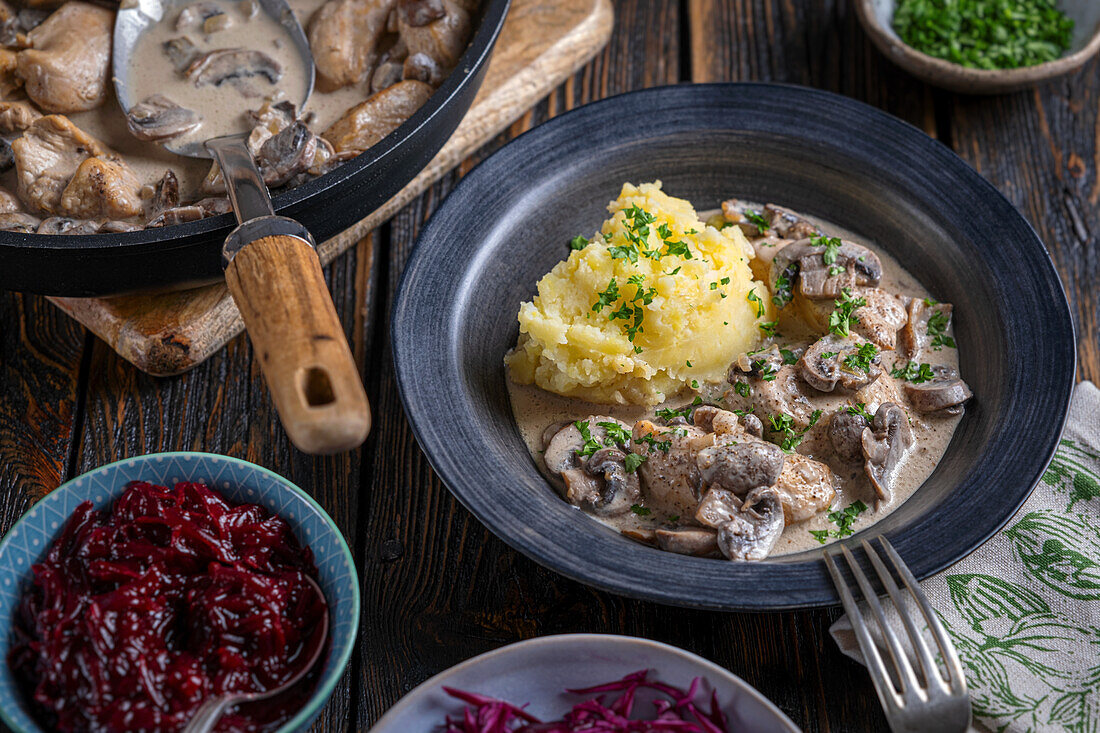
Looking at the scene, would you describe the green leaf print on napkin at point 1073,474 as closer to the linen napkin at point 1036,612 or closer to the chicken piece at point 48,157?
the linen napkin at point 1036,612

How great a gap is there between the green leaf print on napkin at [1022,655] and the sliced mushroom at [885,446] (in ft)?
1.26

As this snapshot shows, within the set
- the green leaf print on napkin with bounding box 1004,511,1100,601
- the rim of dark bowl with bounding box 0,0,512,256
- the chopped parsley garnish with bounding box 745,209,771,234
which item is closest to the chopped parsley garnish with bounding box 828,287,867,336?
the chopped parsley garnish with bounding box 745,209,771,234

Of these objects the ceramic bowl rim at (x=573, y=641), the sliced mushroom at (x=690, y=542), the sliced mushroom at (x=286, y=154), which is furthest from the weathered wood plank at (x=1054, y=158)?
the sliced mushroom at (x=286, y=154)

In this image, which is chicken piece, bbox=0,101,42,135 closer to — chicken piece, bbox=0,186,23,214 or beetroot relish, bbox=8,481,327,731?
chicken piece, bbox=0,186,23,214

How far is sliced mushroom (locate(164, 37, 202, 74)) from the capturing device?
418 cm

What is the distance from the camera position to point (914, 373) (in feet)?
12.1

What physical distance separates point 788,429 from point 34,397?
9.88 feet

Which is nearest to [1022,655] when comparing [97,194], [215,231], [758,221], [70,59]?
[758,221]

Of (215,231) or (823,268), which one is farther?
(823,268)

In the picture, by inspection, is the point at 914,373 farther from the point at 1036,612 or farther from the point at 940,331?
the point at 1036,612

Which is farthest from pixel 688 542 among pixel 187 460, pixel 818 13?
pixel 818 13

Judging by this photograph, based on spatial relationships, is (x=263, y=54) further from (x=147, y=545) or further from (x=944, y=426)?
(x=944, y=426)

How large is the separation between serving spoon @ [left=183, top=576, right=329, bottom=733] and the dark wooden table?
0.57 metres

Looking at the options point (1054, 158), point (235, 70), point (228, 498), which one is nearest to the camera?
point (228, 498)
